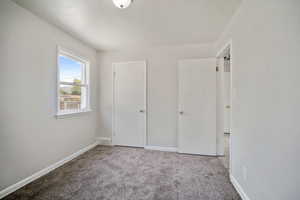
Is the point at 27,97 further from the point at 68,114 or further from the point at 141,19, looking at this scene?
the point at 141,19

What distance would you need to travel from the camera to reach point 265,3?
1290 millimetres

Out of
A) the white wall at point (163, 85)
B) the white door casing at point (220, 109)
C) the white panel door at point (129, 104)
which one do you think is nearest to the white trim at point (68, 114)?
the white panel door at point (129, 104)

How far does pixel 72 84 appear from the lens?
2.88 meters

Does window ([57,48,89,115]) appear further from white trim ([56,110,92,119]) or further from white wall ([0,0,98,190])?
white wall ([0,0,98,190])

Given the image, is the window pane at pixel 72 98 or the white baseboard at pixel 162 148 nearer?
the window pane at pixel 72 98

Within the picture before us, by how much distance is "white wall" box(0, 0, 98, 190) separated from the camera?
1743mm

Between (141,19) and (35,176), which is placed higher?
(141,19)

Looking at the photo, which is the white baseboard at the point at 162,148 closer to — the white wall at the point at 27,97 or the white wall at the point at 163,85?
the white wall at the point at 163,85

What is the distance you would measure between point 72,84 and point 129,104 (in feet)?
4.37

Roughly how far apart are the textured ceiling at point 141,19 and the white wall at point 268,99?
0.48m

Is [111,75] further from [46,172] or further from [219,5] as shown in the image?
[219,5]

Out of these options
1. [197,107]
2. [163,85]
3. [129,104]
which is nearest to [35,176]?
[129,104]

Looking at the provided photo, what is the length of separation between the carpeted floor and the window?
1.08 metres

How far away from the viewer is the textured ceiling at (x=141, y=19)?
186cm
